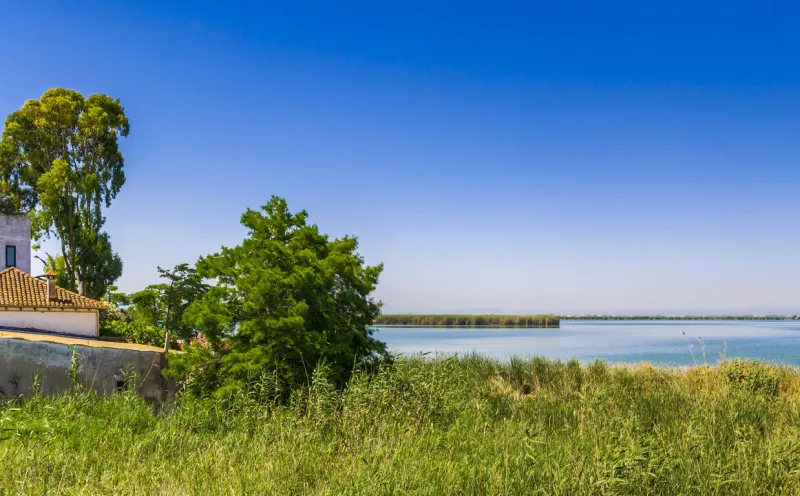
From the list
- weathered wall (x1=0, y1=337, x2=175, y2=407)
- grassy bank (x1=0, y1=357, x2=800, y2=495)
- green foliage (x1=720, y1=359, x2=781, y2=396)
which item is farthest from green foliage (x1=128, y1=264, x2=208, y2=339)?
green foliage (x1=720, y1=359, x2=781, y2=396)

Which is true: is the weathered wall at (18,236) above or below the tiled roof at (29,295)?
above

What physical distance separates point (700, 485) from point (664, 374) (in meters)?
12.9

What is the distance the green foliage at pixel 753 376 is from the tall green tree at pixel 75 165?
1012 inches

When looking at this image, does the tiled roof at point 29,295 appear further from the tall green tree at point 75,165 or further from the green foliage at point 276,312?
the green foliage at point 276,312

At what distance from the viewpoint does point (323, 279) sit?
1159cm

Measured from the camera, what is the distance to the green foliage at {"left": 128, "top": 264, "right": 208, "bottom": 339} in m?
18.7

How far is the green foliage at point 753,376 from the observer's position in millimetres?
13867

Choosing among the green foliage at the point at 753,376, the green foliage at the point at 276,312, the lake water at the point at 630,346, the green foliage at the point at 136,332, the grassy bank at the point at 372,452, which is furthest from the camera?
the lake water at the point at 630,346

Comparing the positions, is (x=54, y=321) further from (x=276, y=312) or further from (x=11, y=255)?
(x=276, y=312)

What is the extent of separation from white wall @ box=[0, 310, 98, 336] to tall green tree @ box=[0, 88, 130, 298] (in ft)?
17.5

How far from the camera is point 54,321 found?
22031 millimetres

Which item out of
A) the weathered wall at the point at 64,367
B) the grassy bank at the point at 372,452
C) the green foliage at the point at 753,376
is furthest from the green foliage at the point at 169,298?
the green foliage at the point at 753,376

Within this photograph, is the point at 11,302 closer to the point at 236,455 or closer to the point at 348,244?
the point at 348,244

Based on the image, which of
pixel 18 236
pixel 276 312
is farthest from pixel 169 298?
pixel 18 236
